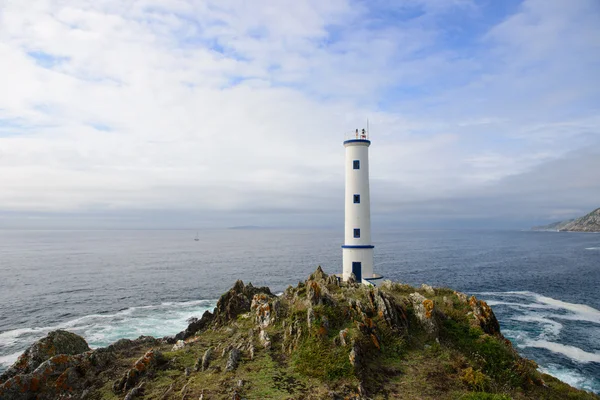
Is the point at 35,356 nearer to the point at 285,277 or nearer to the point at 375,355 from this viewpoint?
the point at 375,355

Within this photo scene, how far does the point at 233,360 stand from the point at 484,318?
13541mm

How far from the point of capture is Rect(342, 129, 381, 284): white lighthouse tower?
3488cm

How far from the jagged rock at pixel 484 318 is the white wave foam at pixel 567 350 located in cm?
1775

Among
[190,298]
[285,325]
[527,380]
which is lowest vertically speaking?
[190,298]

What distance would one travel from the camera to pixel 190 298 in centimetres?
5641

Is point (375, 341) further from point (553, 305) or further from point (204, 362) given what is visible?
point (553, 305)

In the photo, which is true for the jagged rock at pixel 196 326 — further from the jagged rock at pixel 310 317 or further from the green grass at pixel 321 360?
the green grass at pixel 321 360

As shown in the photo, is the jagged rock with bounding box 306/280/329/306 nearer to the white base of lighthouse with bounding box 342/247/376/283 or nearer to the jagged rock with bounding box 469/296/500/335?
the jagged rock with bounding box 469/296/500/335

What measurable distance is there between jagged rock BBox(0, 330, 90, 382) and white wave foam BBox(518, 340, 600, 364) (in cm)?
3599

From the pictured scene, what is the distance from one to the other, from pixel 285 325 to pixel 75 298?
161 feet

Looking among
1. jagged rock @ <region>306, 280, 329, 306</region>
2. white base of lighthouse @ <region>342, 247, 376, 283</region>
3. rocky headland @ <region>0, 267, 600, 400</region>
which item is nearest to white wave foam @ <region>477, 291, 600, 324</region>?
white base of lighthouse @ <region>342, 247, 376, 283</region>

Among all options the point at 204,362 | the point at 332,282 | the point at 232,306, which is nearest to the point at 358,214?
the point at 332,282

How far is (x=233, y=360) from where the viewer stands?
16.5 m

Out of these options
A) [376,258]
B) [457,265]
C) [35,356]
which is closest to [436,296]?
[35,356]
